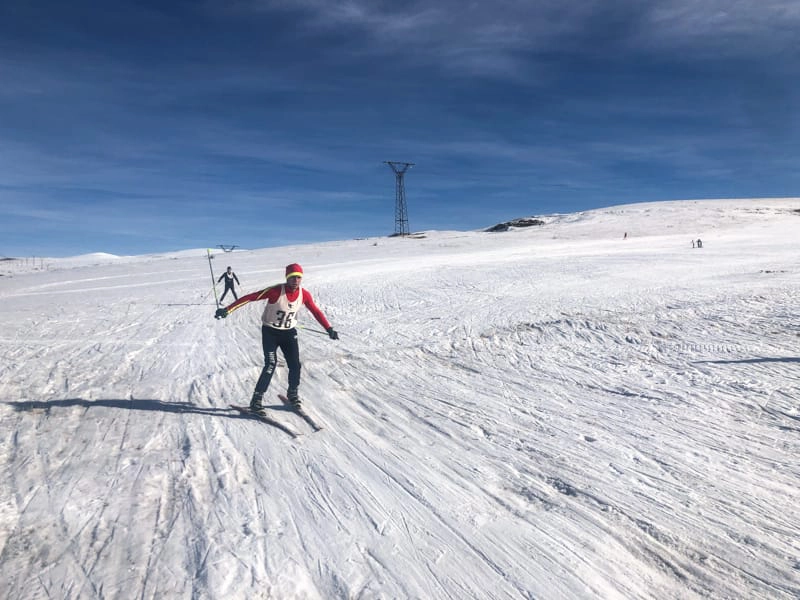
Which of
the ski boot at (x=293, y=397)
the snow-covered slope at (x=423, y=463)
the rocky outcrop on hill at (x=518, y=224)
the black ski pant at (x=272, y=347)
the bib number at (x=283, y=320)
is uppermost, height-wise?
the rocky outcrop on hill at (x=518, y=224)

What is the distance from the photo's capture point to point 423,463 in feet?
16.3

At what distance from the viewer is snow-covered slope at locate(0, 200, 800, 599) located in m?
3.37

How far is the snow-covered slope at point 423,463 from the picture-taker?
3371mm

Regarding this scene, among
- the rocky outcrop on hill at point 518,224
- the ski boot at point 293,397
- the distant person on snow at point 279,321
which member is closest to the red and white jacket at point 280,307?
the distant person on snow at point 279,321

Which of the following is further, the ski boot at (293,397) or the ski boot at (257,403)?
the ski boot at (293,397)

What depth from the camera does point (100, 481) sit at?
15.1ft

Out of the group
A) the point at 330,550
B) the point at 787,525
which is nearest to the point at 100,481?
the point at 330,550

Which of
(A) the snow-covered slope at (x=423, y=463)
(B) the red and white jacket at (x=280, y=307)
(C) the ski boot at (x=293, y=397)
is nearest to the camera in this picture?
(A) the snow-covered slope at (x=423, y=463)

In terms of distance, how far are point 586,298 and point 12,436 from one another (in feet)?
43.1

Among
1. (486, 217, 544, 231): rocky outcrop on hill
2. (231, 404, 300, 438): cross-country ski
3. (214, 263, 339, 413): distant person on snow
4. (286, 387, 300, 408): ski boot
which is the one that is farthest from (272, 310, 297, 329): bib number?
(486, 217, 544, 231): rocky outcrop on hill

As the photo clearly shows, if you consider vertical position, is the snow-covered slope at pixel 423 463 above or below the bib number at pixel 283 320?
below

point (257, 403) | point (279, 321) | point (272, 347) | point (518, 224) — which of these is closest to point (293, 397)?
point (257, 403)

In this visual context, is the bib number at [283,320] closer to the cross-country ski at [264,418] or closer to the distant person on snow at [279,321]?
the distant person on snow at [279,321]

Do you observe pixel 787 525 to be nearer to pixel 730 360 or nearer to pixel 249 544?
pixel 249 544
